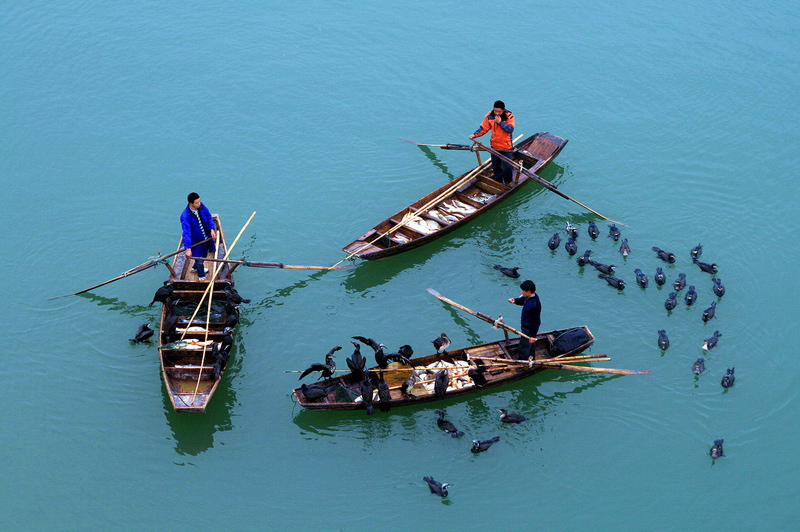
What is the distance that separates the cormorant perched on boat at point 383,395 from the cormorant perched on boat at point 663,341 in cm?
519

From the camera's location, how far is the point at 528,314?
16.1 m

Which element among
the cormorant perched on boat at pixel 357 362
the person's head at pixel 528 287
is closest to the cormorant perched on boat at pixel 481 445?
the cormorant perched on boat at pixel 357 362

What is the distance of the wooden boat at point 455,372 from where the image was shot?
1577 centimetres

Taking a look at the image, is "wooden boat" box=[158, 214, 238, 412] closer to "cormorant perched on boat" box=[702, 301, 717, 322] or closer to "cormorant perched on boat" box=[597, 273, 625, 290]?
"cormorant perched on boat" box=[597, 273, 625, 290]

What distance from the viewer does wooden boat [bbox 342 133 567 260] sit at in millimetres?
18781

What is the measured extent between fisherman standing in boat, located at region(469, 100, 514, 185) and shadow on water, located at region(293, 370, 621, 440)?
5603 mm

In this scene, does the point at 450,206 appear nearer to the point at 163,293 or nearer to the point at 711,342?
the point at 711,342

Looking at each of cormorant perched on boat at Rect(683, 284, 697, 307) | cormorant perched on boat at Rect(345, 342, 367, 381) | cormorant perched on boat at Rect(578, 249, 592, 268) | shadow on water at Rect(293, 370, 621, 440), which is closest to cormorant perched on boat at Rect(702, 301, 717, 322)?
cormorant perched on boat at Rect(683, 284, 697, 307)

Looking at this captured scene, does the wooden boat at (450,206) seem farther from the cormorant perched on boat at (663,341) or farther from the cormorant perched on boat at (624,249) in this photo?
the cormorant perched on boat at (663,341)

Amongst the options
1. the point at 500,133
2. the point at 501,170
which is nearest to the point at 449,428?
the point at 501,170

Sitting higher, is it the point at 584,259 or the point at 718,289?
the point at 584,259

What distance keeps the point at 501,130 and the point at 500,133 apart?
77 millimetres

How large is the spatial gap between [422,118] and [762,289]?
9.04 metres

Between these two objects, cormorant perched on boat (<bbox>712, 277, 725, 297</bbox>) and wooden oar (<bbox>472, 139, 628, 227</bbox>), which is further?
wooden oar (<bbox>472, 139, 628, 227</bbox>)
